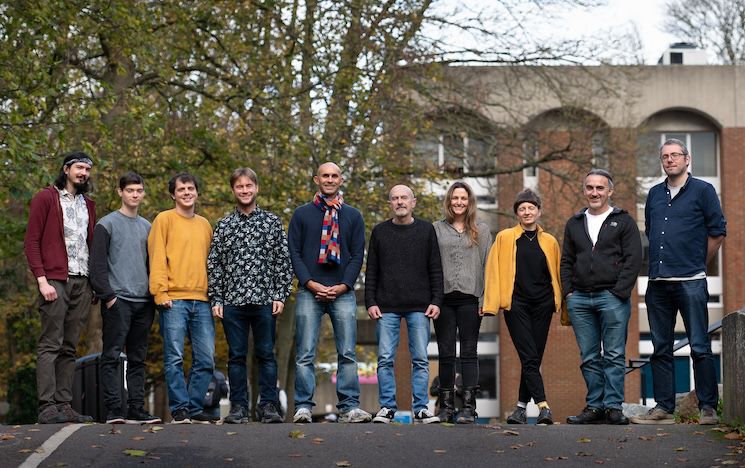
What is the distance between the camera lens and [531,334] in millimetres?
10867

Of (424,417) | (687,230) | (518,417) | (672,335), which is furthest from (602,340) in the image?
(424,417)

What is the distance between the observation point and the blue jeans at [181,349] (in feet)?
34.6

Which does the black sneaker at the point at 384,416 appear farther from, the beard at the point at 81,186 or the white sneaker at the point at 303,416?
the beard at the point at 81,186

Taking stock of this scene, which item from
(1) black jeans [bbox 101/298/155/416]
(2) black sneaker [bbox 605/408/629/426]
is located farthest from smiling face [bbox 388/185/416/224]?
(2) black sneaker [bbox 605/408/629/426]

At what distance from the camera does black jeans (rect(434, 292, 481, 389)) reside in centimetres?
1072

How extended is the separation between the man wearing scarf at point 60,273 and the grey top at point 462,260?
304cm

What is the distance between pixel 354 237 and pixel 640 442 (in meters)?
3.00

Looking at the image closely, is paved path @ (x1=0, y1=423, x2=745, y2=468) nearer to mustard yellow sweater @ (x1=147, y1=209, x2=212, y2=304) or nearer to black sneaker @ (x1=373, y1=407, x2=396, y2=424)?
black sneaker @ (x1=373, y1=407, x2=396, y2=424)

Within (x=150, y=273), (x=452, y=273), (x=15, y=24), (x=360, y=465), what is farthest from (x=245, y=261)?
(x=15, y=24)

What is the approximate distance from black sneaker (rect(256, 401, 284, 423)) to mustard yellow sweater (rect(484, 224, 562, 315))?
1980 millimetres

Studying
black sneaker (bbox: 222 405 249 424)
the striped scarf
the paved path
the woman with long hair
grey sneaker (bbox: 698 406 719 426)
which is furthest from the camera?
the woman with long hair

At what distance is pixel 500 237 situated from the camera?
10914mm

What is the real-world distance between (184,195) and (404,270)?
1981mm

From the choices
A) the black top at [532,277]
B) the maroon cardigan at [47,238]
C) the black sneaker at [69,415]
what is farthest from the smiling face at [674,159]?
the black sneaker at [69,415]
